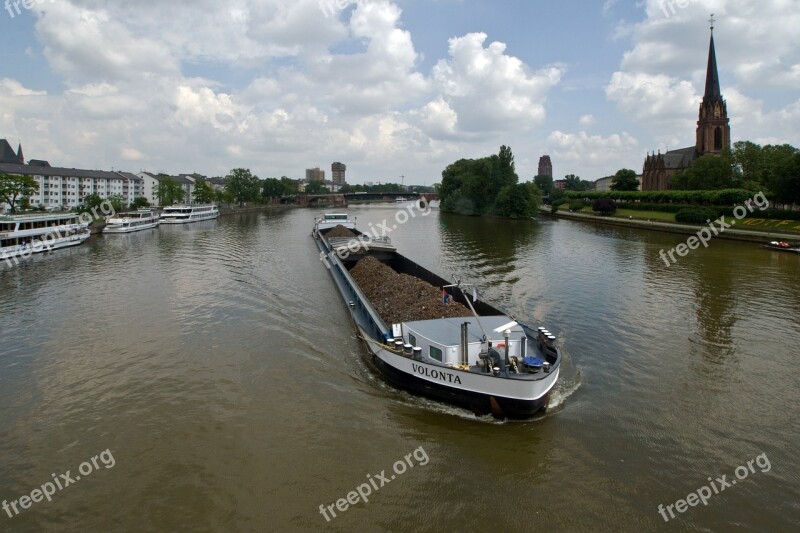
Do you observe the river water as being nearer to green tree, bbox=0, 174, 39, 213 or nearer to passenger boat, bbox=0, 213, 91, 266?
passenger boat, bbox=0, 213, 91, 266

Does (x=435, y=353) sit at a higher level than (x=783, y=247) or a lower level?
lower

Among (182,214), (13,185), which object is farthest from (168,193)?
(13,185)

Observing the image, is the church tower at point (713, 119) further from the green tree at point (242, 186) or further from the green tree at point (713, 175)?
the green tree at point (242, 186)

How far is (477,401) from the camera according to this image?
12.4 m

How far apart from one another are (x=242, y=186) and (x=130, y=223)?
73521 mm

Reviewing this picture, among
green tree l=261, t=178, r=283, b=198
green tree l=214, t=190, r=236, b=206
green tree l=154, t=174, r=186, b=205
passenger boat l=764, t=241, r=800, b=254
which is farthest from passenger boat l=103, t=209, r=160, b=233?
green tree l=261, t=178, r=283, b=198

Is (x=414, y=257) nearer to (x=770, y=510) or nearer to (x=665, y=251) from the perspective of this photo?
(x=665, y=251)

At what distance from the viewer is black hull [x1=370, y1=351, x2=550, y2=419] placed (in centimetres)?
1201

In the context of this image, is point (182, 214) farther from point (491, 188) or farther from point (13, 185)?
point (491, 188)

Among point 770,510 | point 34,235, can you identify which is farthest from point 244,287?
point 34,235

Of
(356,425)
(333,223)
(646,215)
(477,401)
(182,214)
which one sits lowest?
(356,425)

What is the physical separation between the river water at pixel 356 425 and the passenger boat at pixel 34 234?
778 inches

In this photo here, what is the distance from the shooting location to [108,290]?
2800cm

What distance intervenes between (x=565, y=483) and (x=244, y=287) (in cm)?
2270
